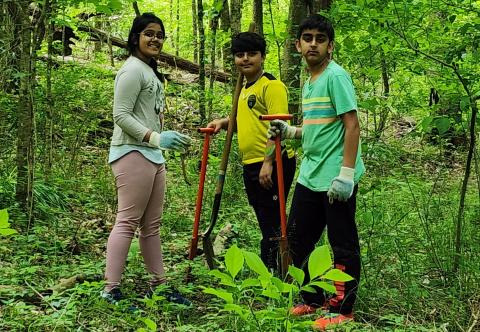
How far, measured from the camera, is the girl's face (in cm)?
393

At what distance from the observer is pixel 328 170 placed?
11.5 feet

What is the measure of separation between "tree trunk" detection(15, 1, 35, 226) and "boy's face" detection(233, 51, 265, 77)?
223cm

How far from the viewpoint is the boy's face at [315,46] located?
3.54 m

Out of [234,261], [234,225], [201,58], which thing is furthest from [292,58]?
[234,261]

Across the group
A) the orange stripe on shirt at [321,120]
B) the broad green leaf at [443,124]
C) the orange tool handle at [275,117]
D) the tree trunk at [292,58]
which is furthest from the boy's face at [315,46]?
the tree trunk at [292,58]

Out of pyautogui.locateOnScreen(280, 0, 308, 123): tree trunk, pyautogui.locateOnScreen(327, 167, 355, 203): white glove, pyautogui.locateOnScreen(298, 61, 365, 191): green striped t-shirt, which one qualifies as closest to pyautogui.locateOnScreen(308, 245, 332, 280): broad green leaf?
pyautogui.locateOnScreen(327, 167, 355, 203): white glove

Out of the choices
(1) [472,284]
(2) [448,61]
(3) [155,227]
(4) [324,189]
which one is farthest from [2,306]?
(2) [448,61]

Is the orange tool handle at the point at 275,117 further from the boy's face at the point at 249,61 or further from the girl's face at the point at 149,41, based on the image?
the girl's face at the point at 149,41

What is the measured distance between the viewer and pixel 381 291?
3.80 m

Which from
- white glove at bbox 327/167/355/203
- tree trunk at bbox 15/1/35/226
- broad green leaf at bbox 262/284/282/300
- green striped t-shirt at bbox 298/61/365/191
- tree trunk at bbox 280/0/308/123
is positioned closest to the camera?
broad green leaf at bbox 262/284/282/300

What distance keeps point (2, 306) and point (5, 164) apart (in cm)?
362

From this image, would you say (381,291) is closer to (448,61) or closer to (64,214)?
(448,61)

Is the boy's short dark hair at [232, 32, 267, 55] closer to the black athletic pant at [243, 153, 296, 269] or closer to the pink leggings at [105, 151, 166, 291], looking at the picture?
the black athletic pant at [243, 153, 296, 269]

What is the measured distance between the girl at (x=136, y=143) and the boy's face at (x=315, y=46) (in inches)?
41.0
